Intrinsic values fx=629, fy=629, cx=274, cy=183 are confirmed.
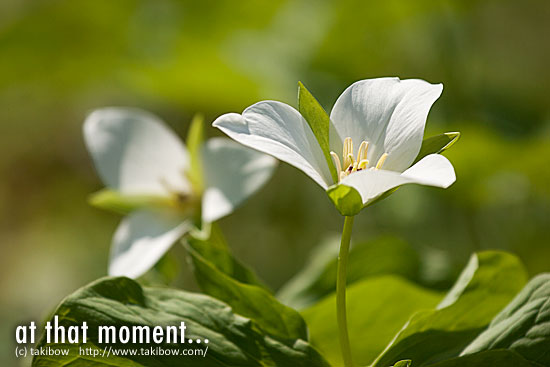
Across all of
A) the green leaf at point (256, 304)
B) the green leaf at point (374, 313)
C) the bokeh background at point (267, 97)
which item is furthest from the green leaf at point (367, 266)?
the bokeh background at point (267, 97)

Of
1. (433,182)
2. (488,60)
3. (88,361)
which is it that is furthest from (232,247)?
(433,182)

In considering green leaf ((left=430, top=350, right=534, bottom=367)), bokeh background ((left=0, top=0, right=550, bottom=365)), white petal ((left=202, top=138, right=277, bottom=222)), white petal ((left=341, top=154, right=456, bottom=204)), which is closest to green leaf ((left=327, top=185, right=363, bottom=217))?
white petal ((left=341, top=154, right=456, bottom=204))

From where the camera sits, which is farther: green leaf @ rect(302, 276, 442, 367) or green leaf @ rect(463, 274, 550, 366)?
green leaf @ rect(302, 276, 442, 367)

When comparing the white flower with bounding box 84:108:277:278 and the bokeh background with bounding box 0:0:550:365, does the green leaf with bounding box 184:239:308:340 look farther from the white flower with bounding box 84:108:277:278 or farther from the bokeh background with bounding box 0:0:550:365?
the bokeh background with bounding box 0:0:550:365

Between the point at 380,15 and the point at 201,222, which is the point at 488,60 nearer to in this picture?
the point at 380,15

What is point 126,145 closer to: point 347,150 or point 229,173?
point 229,173

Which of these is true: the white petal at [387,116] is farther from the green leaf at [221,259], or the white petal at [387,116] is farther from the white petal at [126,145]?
the white petal at [126,145]
